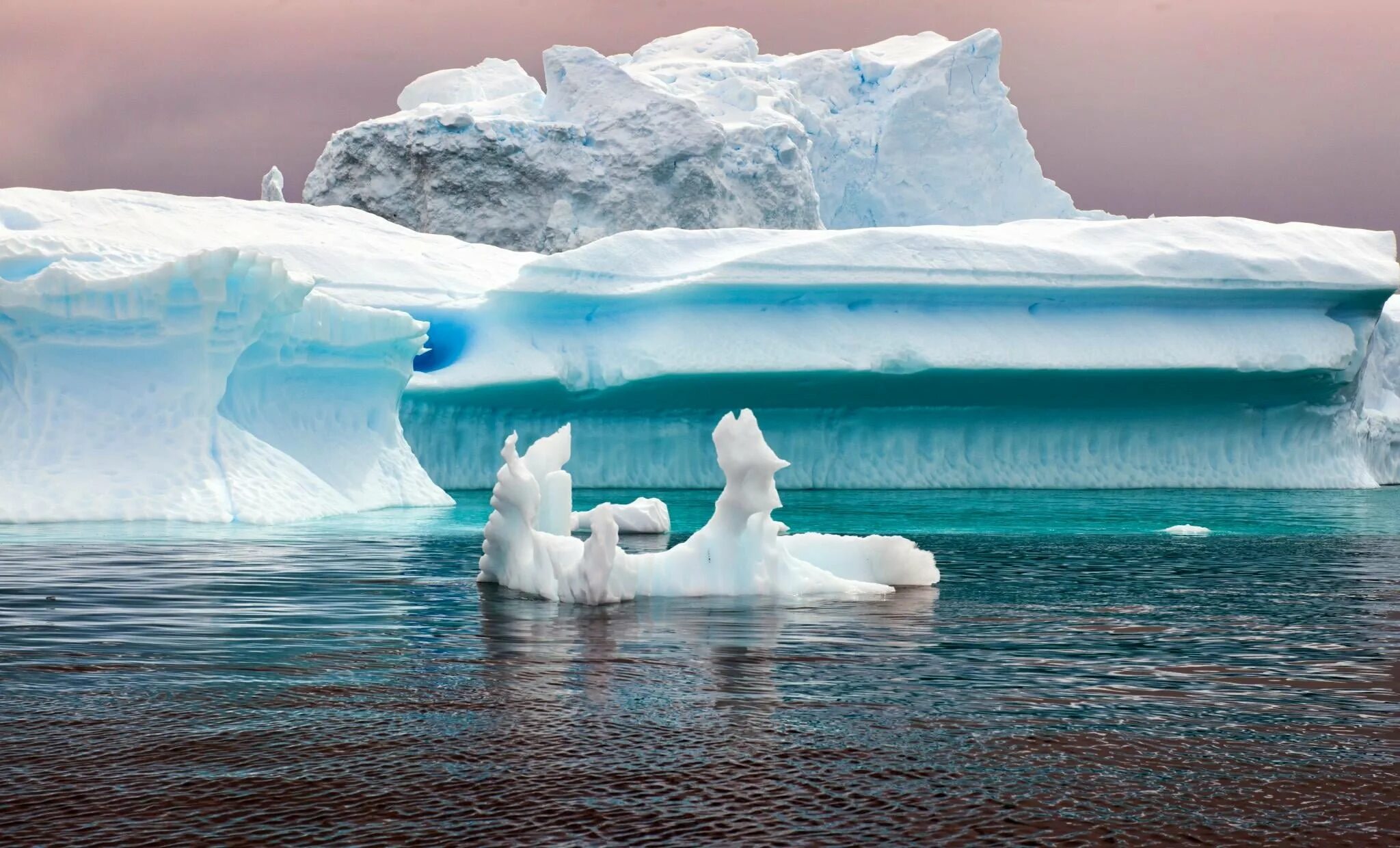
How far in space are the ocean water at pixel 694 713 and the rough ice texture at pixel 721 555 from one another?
232 millimetres

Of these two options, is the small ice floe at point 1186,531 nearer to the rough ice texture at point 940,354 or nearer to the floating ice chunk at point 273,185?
the rough ice texture at point 940,354

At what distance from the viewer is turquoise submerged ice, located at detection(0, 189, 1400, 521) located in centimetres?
1914

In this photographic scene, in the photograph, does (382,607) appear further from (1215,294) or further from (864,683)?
(1215,294)

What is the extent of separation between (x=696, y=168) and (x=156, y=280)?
60.8 ft

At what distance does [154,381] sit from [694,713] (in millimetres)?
10637

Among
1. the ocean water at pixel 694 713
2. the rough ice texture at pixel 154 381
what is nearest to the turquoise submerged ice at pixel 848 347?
the rough ice texture at pixel 154 381

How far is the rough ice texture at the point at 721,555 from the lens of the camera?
22.8 ft

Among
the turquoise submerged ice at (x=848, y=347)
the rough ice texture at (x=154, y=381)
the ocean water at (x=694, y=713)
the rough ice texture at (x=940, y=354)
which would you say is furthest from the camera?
the rough ice texture at (x=940, y=354)

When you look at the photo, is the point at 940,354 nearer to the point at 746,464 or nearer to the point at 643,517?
the point at 643,517

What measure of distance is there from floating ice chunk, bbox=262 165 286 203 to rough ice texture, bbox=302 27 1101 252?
4.16ft

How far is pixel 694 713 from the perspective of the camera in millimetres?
4328

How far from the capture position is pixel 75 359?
13586mm

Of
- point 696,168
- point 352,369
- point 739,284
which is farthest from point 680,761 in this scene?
point 696,168

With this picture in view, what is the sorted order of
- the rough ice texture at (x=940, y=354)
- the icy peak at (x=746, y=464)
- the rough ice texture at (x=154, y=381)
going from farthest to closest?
the rough ice texture at (x=940, y=354) < the rough ice texture at (x=154, y=381) < the icy peak at (x=746, y=464)
